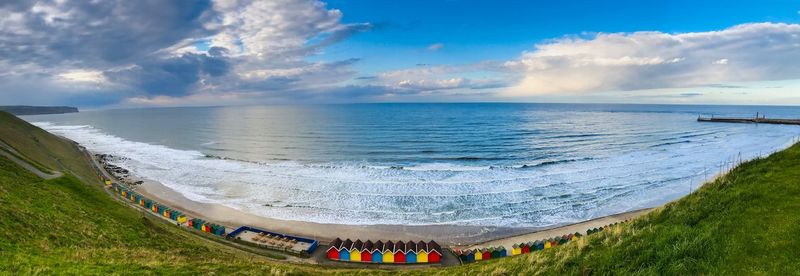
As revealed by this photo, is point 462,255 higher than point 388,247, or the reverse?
point 388,247

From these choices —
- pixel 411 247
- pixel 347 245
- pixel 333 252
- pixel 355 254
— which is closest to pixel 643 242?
pixel 411 247

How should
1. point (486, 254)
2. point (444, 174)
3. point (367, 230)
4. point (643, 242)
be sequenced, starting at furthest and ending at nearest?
point (444, 174) < point (367, 230) < point (486, 254) < point (643, 242)

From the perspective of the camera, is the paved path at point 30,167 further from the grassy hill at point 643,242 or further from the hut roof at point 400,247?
the hut roof at point 400,247

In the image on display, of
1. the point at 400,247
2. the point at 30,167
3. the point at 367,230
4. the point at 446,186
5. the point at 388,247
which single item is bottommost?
the point at 367,230

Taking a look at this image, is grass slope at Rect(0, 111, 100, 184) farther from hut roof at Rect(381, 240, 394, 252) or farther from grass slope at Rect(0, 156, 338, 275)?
hut roof at Rect(381, 240, 394, 252)

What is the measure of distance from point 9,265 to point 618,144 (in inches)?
3754

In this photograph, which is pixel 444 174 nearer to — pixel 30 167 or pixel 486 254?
pixel 486 254

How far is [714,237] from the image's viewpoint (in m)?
12.7

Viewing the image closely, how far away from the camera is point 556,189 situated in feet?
160

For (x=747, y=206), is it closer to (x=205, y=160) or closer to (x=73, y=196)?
(x=73, y=196)

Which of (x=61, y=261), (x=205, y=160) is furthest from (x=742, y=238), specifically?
(x=205, y=160)

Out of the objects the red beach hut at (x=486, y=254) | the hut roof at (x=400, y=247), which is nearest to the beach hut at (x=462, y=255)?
the red beach hut at (x=486, y=254)

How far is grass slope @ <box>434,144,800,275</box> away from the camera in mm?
11289

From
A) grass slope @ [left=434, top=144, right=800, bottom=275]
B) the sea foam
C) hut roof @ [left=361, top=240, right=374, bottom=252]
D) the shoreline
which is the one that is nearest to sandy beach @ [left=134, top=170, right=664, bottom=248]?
the shoreline
